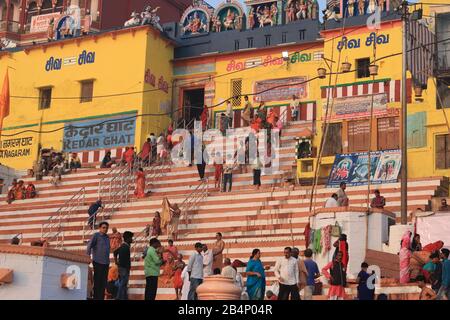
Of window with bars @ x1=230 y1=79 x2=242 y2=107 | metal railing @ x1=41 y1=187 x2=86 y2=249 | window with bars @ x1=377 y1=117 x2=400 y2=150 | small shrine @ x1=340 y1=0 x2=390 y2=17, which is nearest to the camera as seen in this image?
metal railing @ x1=41 y1=187 x2=86 y2=249

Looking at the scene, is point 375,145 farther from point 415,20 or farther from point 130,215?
point 130,215

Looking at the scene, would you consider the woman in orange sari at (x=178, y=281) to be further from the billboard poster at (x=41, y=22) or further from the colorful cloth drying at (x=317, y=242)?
the billboard poster at (x=41, y=22)

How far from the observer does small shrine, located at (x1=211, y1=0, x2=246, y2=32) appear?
124 feet

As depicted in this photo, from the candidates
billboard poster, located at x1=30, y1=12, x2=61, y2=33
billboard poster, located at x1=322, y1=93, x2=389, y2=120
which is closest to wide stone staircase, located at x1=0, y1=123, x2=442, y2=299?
billboard poster, located at x1=322, y1=93, x2=389, y2=120

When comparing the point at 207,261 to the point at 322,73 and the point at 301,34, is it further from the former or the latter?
the point at 301,34

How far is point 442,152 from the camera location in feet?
95.2

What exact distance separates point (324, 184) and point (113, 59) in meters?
12.6

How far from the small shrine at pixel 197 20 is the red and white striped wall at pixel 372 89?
6971 millimetres

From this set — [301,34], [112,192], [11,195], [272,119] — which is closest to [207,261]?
[112,192]

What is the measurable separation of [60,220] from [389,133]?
10589 mm

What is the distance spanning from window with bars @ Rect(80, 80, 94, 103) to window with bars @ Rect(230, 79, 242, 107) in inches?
226

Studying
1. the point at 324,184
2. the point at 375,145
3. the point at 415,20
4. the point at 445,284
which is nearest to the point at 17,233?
the point at 324,184

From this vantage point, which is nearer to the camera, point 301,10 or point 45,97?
point 301,10

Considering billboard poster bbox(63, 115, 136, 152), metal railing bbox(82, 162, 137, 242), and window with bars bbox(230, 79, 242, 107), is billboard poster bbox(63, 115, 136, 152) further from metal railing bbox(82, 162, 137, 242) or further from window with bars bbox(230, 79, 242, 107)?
metal railing bbox(82, 162, 137, 242)
